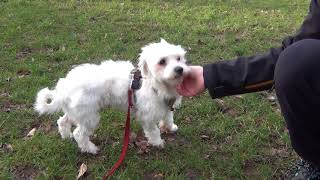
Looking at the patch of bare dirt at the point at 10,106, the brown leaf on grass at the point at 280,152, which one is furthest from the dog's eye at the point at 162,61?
the patch of bare dirt at the point at 10,106

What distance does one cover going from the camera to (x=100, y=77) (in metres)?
3.93

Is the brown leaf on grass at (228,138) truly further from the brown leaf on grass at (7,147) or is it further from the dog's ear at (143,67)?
the brown leaf on grass at (7,147)

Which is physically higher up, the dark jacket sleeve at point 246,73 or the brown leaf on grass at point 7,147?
the dark jacket sleeve at point 246,73

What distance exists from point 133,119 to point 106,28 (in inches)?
→ 126

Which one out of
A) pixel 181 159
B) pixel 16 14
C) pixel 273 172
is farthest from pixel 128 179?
pixel 16 14

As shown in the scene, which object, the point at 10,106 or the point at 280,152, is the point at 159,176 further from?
the point at 10,106

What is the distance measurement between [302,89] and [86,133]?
7.23 ft

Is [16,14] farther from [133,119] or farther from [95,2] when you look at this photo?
[133,119]

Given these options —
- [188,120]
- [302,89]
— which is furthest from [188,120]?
[302,89]

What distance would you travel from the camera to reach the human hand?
2.97 meters

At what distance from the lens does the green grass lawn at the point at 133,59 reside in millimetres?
3900

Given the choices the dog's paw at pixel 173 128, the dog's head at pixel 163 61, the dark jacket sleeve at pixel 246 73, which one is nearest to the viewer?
the dark jacket sleeve at pixel 246 73

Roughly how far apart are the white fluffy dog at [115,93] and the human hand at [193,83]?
353mm

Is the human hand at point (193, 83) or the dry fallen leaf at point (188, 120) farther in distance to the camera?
the dry fallen leaf at point (188, 120)
